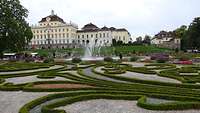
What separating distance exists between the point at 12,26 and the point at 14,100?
22498 mm

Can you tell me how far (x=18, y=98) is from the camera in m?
15.4

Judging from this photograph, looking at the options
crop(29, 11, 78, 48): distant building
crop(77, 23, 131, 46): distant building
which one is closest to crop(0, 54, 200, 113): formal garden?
crop(77, 23, 131, 46): distant building

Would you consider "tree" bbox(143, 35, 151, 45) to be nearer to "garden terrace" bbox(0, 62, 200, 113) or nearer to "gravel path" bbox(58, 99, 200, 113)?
"garden terrace" bbox(0, 62, 200, 113)

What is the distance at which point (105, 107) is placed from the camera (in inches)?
521

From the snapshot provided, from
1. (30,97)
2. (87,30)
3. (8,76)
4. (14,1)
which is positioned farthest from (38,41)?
(30,97)

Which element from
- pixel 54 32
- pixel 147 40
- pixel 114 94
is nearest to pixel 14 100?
pixel 114 94

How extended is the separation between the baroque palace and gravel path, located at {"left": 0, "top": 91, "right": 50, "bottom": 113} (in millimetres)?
110424

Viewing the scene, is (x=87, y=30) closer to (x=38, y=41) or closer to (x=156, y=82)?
(x=38, y=41)

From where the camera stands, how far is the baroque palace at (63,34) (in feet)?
424

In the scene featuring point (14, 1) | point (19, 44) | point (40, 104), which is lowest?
point (40, 104)

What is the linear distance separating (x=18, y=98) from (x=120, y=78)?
280 inches

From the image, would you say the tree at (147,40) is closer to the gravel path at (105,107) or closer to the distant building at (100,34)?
the distant building at (100,34)

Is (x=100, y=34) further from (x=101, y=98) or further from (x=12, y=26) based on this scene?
(x=101, y=98)

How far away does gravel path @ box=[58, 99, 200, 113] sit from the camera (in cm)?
1266
